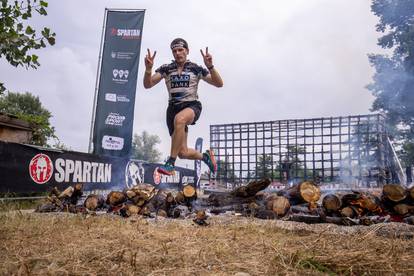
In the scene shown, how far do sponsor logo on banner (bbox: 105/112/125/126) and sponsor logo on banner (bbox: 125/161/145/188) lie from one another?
4.42ft

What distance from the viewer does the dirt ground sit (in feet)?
6.65

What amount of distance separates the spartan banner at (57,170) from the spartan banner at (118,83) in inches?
28.1

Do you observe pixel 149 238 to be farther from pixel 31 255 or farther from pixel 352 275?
pixel 352 275

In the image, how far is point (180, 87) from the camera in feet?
17.1

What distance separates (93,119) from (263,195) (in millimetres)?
6923

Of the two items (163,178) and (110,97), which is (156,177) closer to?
(163,178)

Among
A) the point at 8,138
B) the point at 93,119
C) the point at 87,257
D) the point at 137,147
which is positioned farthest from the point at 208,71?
the point at 137,147

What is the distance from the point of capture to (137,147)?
70.9m

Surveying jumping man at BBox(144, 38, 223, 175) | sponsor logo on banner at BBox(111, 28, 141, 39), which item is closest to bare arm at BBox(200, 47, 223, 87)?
jumping man at BBox(144, 38, 223, 175)

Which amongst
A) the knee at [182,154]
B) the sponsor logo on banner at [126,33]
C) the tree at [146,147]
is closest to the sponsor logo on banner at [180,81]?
the knee at [182,154]

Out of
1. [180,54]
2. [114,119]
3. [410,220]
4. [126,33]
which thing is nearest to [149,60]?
[180,54]

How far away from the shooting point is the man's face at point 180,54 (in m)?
5.16

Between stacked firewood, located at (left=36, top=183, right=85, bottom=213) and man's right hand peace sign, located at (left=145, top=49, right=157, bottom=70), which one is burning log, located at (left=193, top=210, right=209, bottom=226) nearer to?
stacked firewood, located at (left=36, top=183, right=85, bottom=213)

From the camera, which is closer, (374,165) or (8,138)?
(8,138)
